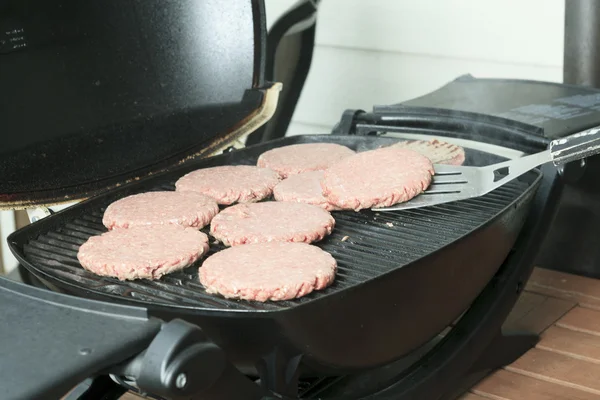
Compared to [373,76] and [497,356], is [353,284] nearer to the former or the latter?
[497,356]

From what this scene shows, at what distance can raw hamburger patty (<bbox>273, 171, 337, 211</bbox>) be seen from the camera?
5.42 feet

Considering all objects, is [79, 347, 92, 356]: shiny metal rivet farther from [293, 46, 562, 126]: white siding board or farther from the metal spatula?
[293, 46, 562, 126]: white siding board

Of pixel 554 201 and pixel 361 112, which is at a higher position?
pixel 361 112

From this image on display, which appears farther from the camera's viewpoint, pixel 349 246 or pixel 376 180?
pixel 376 180

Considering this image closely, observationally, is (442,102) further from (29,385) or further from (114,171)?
(29,385)

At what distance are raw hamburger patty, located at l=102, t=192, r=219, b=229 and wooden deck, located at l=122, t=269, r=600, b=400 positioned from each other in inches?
16.8

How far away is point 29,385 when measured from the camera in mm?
948

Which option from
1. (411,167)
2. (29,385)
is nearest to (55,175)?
(411,167)

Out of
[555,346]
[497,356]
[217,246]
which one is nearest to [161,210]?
[217,246]

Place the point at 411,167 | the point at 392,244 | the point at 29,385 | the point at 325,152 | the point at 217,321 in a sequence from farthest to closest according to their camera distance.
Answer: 1. the point at 325,152
2. the point at 411,167
3. the point at 392,244
4. the point at 217,321
5. the point at 29,385

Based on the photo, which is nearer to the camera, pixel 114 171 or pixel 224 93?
pixel 114 171

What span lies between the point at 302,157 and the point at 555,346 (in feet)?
2.28

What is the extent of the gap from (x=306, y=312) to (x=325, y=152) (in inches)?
30.1

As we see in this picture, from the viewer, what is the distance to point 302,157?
1.88 metres
